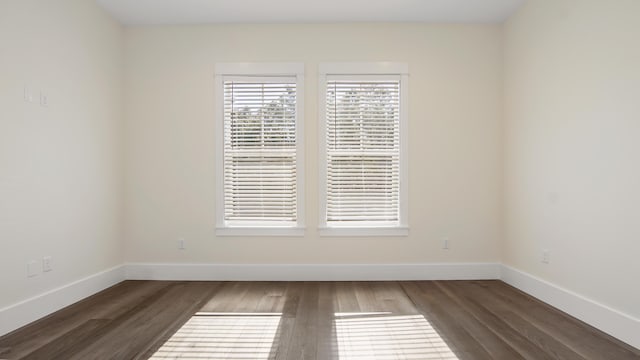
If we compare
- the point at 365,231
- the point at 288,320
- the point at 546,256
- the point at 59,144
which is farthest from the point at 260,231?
the point at 546,256

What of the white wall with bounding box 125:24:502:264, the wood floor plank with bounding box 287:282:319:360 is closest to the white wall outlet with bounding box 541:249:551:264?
the white wall with bounding box 125:24:502:264

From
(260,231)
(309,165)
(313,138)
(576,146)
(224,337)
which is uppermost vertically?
(313,138)

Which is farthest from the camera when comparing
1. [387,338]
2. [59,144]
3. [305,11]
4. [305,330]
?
[305,11]

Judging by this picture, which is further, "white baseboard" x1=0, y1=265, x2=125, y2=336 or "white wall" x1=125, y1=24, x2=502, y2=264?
"white wall" x1=125, y1=24, x2=502, y2=264

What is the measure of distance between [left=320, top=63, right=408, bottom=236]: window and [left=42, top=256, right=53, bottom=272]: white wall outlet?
2.54m

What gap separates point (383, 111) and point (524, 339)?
102 inches

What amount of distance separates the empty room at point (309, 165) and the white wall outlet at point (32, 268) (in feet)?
0.11

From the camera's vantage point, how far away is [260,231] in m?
4.07

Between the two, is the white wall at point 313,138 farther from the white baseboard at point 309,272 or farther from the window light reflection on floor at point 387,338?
the window light reflection on floor at point 387,338

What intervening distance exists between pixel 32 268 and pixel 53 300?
0.37 meters

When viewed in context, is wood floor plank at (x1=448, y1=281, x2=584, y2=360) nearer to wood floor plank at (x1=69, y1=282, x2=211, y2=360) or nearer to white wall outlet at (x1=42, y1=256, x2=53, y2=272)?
wood floor plank at (x1=69, y1=282, x2=211, y2=360)

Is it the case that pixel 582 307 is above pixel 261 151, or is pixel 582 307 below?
below

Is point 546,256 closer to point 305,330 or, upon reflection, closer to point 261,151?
point 305,330

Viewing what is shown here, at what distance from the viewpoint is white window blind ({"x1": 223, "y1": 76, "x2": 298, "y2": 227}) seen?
4105 mm
